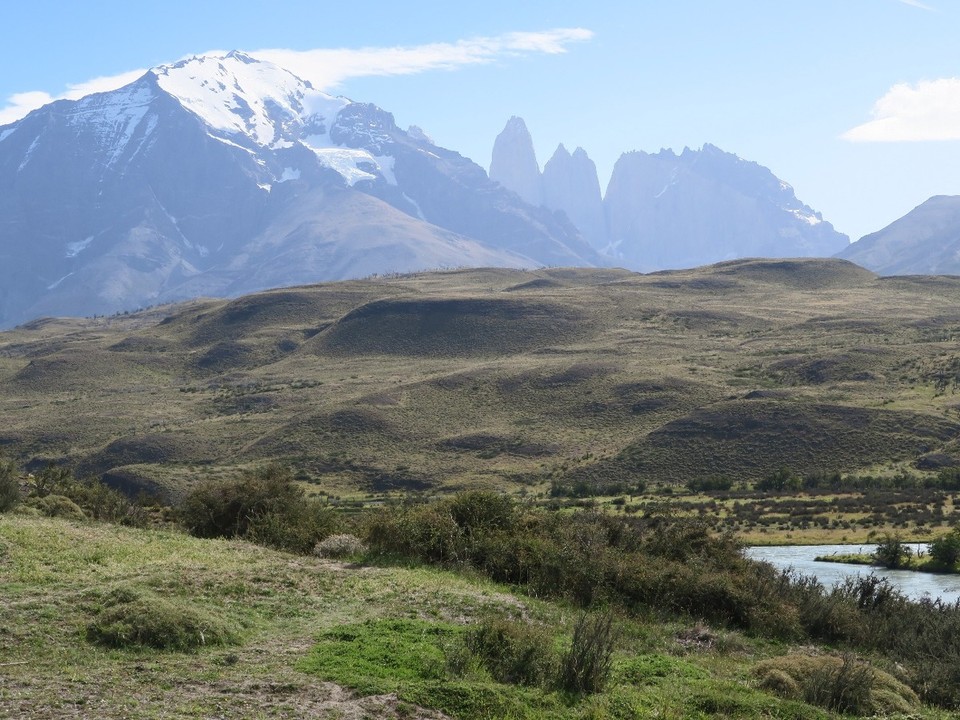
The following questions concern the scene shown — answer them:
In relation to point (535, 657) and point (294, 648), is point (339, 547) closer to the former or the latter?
point (294, 648)

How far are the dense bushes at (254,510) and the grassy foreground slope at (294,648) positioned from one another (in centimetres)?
452

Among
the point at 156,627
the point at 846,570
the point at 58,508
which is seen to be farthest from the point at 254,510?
the point at 846,570

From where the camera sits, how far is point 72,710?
13.2 metres

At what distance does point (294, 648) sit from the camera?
1688cm

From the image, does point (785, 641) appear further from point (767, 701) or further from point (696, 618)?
point (767, 701)

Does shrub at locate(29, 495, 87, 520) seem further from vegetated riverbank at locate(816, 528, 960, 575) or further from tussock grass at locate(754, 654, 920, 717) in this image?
vegetated riverbank at locate(816, 528, 960, 575)

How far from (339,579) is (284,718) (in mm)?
8526

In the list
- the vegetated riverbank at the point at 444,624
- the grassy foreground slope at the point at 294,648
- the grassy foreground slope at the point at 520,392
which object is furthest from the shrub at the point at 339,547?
the grassy foreground slope at the point at 520,392

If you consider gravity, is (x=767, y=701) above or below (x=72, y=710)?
below

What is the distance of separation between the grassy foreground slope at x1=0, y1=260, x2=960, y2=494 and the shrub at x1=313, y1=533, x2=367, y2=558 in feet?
181

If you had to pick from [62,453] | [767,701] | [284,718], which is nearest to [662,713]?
[767,701]

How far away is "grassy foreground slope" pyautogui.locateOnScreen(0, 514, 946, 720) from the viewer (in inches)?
562

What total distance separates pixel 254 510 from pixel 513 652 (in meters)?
14.9

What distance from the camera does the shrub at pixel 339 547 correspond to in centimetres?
2628
